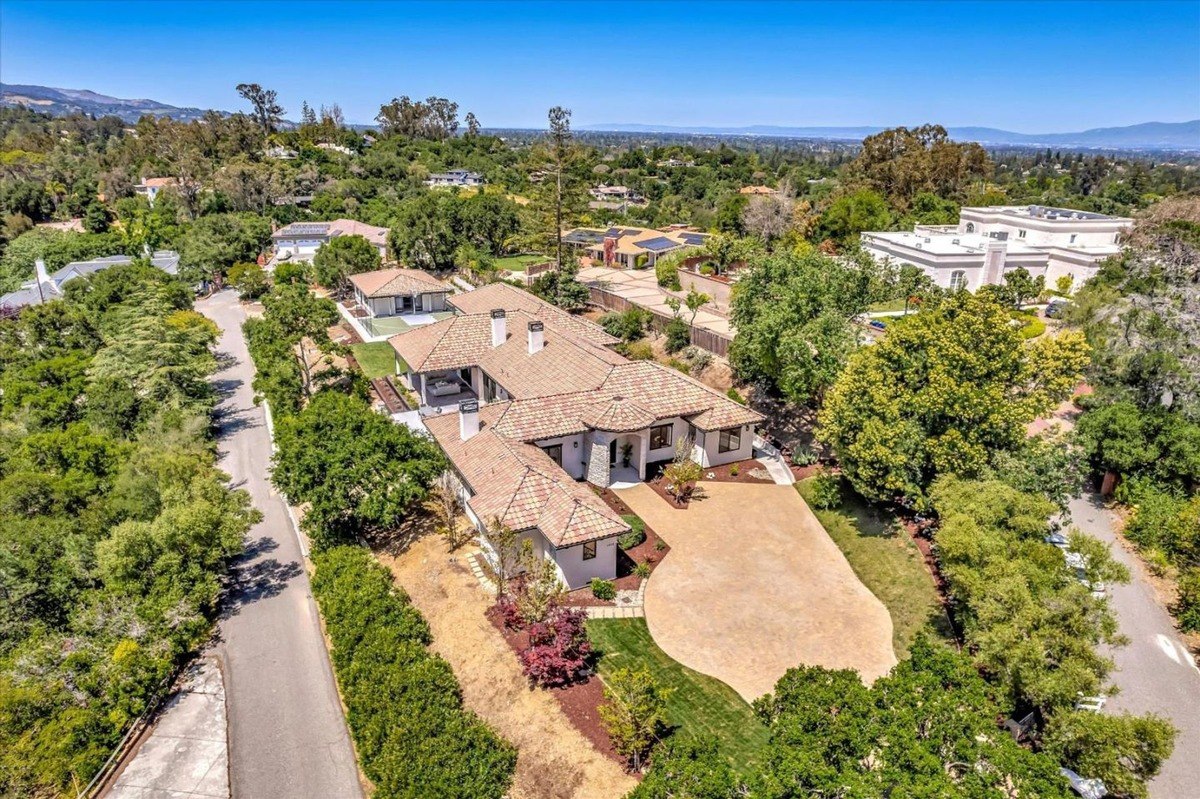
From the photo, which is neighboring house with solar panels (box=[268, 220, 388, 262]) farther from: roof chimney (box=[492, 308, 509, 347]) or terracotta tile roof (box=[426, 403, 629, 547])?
terracotta tile roof (box=[426, 403, 629, 547])

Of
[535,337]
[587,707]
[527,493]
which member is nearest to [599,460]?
[527,493]

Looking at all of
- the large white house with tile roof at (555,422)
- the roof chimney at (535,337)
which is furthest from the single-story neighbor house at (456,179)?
the roof chimney at (535,337)

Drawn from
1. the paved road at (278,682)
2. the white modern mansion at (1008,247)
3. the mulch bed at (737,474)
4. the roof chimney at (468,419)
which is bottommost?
the paved road at (278,682)

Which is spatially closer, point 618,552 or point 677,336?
point 618,552

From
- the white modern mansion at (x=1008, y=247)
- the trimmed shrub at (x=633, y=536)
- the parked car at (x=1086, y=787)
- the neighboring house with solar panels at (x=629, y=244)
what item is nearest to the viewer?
the parked car at (x=1086, y=787)

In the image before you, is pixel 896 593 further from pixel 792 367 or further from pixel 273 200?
pixel 273 200

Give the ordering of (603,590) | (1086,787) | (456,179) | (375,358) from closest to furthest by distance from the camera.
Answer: (1086,787) < (603,590) < (375,358) < (456,179)

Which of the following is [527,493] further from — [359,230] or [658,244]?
[359,230]

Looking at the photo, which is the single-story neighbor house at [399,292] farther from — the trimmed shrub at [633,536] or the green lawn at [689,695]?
the green lawn at [689,695]
